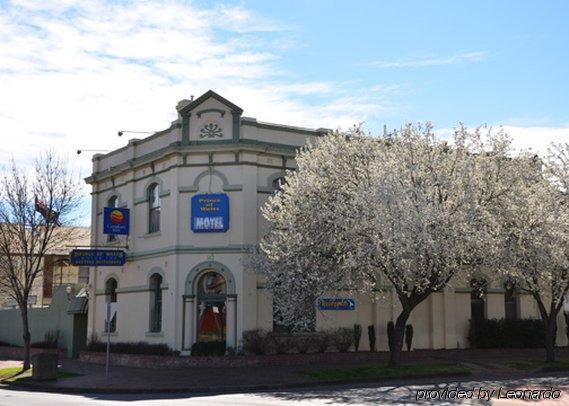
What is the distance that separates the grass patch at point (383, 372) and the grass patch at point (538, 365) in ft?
9.08

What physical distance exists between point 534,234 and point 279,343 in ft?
32.5

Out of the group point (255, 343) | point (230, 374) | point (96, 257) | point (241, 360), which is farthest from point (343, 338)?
point (96, 257)

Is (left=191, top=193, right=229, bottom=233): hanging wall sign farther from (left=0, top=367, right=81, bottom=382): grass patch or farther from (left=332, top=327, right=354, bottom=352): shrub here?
(left=0, top=367, right=81, bottom=382): grass patch

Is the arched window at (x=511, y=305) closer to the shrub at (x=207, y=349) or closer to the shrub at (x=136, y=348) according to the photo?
the shrub at (x=207, y=349)

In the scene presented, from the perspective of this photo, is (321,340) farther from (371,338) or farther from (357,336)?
(371,338)

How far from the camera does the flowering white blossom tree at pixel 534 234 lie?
22.6 meters

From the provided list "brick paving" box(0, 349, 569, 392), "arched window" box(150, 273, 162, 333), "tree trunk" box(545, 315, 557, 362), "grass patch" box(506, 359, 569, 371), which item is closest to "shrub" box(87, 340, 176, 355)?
"arched window" box(150, 273, 162, 333)

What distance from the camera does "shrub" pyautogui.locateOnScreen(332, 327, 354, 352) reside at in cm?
2722

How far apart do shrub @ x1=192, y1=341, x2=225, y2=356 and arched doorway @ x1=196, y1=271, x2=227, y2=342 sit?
54 cm

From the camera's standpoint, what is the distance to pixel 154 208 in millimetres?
29562

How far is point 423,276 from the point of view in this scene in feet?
72.0

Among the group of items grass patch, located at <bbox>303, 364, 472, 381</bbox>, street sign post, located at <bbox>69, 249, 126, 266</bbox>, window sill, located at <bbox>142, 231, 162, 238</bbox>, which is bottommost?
grass patch, located at <bbox>303, 364, 472, 381</bbox>

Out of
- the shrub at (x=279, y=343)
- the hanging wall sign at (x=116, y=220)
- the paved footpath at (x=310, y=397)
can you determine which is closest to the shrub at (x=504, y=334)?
the paved footpath at (x=310, y=397)

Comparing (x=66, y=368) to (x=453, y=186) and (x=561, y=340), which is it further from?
(x=561, y=340)
